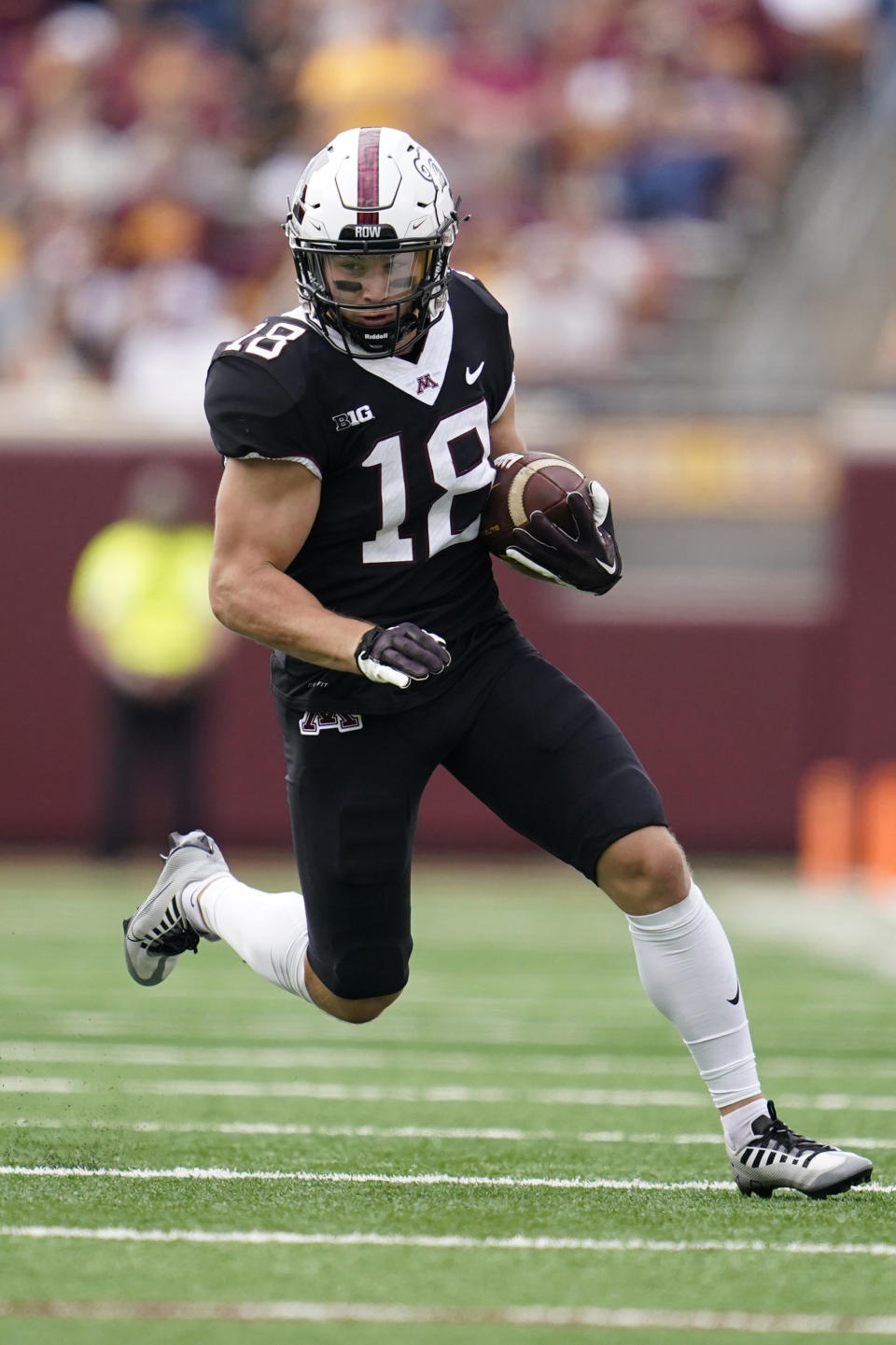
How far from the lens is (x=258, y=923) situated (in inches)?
175

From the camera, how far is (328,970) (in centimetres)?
420

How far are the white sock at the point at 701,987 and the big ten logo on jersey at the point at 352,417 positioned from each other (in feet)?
3.23

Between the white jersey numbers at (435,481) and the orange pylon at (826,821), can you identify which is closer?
the white jersey numbers at (435,481)

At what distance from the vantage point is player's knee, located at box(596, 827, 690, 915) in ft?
12.9

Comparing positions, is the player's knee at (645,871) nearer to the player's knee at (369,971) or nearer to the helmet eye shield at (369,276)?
the player's knee at (369,971)

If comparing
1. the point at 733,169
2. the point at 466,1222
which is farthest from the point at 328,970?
the point at 733,169

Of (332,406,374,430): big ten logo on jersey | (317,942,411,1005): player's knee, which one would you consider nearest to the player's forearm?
(332,406,374,430): big ten logo on jersey

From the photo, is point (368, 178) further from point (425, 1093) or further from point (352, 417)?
point (425, 1093)

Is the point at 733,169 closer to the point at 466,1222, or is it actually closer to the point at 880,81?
the point at 880,81

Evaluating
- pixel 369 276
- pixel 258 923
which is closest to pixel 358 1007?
pixel 258 923

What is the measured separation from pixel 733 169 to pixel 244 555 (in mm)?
9205

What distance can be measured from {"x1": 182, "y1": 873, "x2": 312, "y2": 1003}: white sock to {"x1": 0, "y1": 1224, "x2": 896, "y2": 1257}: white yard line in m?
0.90

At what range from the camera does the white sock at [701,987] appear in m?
4.00

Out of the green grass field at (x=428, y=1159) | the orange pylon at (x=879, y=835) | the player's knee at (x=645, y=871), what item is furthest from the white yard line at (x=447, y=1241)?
the orange pylon at (x=879, y=835)
